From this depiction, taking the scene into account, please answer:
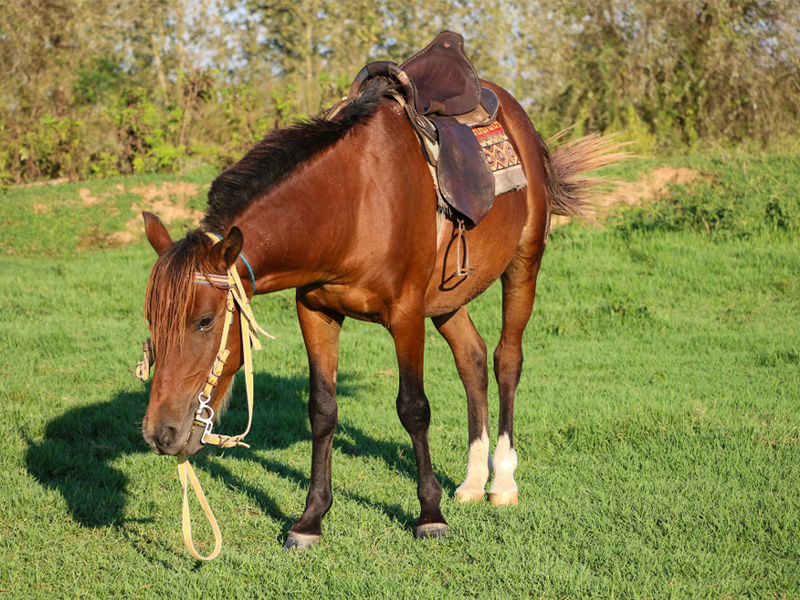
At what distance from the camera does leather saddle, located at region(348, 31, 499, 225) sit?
3.60 m

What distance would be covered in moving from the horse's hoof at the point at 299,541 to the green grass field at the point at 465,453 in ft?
0.30

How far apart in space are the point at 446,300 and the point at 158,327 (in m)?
1.73

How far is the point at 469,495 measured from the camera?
13.6 feet

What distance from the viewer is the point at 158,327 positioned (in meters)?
2.66

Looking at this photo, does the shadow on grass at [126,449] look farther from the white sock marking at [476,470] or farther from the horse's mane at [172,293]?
the horse's mane at [172,293]

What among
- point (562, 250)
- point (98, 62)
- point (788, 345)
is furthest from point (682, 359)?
point (98, 62)

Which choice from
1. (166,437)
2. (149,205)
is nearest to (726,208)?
(149,205)

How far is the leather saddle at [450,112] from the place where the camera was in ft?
11.8

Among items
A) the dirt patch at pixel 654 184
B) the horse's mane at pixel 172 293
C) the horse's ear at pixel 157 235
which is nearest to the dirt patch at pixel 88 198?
the dirt patch at pixel 654 184

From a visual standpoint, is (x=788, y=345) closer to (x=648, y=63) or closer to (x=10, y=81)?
(x=648, y=63)

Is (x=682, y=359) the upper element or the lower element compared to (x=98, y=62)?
lower

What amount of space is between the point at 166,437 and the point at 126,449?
2.38 m

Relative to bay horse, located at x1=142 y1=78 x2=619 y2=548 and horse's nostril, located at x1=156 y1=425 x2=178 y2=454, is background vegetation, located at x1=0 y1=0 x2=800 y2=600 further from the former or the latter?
horse's nostril, located at x1=156 y1=425 x2=178 y2=454

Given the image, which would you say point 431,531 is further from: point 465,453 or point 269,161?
point 269,161
